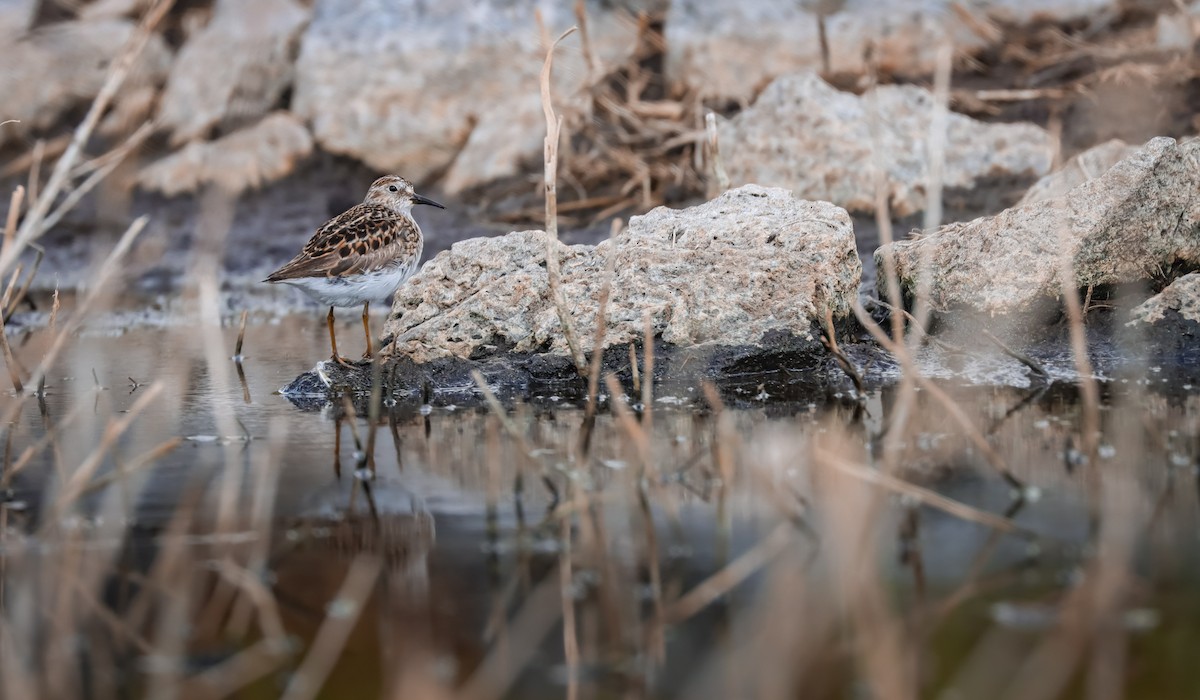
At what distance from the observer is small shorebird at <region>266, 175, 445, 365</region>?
7.45 m

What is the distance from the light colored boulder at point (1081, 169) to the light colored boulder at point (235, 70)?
7.15 meters

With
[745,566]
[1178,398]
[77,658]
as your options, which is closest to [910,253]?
[1178,398]

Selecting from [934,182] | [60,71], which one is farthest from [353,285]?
[60,71]

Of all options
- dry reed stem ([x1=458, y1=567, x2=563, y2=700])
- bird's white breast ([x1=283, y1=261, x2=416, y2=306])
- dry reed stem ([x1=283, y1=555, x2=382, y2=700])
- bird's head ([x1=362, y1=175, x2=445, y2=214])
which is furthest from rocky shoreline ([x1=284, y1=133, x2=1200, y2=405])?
dry reed stem ([x1=458, y1=567, x2=563, y2=700])

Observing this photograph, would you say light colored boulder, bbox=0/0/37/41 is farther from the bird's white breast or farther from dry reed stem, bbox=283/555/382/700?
dry reed stem, bbox=283/555/382/700

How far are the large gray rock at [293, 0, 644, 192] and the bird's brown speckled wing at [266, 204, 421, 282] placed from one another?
4201 millimetres

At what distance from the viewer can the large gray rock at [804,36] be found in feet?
38.5

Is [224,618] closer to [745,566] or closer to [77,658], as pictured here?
[77,658]

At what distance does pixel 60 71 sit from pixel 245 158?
2359mm

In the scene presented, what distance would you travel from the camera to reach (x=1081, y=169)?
28.4ft

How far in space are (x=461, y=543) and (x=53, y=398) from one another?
366cm

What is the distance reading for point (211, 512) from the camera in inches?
193

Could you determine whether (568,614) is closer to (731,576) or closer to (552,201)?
(731,576)

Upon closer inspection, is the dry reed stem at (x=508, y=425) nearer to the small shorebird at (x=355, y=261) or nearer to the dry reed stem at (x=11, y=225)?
the small shorebird at (x=355, y=261)
